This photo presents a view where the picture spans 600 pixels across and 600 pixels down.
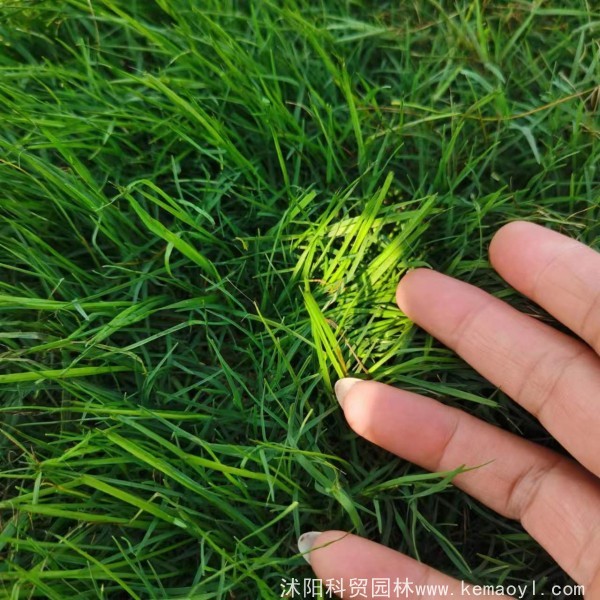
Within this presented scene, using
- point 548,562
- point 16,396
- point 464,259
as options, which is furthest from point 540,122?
point 16,396

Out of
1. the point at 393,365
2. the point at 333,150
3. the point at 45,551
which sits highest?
the point at 333,150

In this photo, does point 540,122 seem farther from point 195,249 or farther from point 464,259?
point 195,249

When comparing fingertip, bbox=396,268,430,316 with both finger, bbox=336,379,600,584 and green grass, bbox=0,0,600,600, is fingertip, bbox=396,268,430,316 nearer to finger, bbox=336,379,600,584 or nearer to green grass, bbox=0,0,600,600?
green grass, bbox=0,0,600,600

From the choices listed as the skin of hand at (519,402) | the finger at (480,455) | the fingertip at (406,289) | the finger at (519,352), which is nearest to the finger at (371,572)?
the skin of hand at (519,402)

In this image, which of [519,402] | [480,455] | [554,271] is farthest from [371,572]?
[554,271]

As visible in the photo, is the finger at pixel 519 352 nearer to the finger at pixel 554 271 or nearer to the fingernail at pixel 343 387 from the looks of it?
the finger at pixel 554 271

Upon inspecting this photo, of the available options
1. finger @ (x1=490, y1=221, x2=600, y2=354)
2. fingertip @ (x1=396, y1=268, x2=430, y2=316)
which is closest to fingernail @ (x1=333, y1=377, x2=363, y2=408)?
fingertip @ (x1=396, y1=268, x2=430, y2=316)
